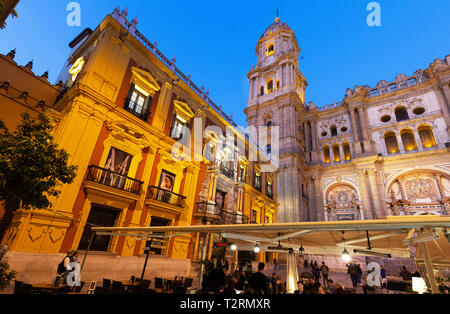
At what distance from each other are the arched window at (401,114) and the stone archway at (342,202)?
12383 millimetres

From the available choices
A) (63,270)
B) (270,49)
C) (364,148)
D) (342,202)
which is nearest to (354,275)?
(63,270)

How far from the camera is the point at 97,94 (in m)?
11.0

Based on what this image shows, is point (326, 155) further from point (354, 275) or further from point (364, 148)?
point (354, 275)

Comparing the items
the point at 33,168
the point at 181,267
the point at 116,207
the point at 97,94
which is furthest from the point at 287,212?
the point at 33,168

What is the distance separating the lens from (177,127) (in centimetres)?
1561

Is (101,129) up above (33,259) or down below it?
above

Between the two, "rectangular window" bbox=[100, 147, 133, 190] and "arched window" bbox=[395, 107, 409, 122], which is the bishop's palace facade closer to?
"rectangular window" bbox=[100, 147, 133, 190]

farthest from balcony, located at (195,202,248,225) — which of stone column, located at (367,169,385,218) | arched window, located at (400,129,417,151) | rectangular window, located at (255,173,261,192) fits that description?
arched window, located at (400,129,417,151)

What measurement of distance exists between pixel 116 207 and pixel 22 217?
3.48 metres

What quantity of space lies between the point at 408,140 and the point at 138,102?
3483 cm

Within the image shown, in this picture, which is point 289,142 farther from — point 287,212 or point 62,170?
point 62,170

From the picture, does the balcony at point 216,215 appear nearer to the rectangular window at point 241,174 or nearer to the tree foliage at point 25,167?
the rectangular window at point 241,174

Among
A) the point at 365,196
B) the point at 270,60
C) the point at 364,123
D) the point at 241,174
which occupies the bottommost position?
the point at 241,174

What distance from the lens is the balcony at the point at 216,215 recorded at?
597 inches
